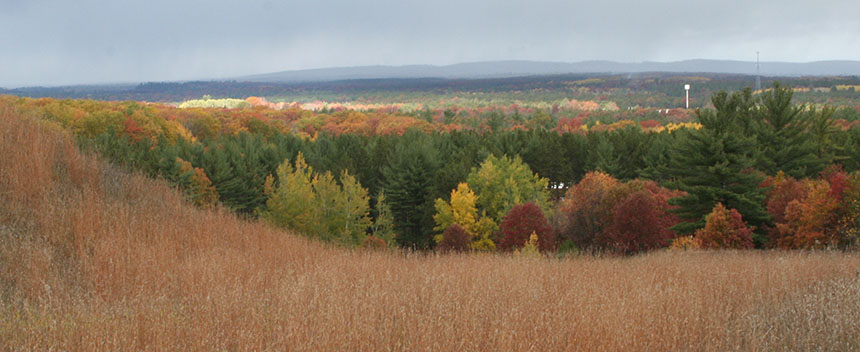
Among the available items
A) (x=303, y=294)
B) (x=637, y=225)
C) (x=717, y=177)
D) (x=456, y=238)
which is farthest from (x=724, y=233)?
(x=303, y=294)

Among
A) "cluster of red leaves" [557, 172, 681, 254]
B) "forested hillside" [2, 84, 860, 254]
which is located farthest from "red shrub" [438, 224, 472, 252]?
"cluster of red leaves" [557, 172, 681, 254]

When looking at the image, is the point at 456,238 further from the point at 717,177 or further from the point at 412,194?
the point at 412,194

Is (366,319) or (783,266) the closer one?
(366,319)

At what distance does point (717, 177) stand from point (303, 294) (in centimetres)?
2994

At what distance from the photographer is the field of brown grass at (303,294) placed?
6.37 meters

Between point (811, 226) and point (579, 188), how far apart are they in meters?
16.5

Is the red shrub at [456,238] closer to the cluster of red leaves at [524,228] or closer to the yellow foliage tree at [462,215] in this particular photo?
the cluster of red leaves at [524,228]

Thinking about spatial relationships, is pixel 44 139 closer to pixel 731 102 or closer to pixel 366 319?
pixel 366 319

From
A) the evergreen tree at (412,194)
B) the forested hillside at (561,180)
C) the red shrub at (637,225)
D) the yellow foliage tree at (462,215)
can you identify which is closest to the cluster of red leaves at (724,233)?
the forested hillside at (561,180)

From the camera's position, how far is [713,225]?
1109 inches

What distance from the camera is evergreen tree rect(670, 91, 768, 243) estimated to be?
32.0 metres

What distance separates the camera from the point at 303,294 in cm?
812

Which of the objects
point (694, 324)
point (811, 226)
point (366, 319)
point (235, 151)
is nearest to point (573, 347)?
point (694, 324)

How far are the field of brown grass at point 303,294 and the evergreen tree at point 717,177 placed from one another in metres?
21.0
